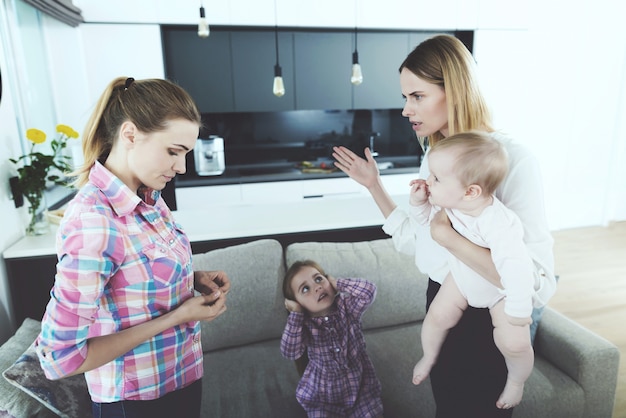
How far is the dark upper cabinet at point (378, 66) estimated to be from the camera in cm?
440

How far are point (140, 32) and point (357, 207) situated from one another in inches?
97.7

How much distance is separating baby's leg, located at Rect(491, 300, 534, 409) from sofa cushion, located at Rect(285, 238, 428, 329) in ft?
3.35

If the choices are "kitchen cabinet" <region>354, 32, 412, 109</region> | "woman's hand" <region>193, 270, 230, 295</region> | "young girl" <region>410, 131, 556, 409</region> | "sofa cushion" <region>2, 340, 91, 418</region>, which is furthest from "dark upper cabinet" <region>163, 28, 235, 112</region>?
"young girl" <region>410, 131, 556, 409</region>

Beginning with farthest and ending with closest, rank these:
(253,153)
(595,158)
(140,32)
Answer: (595,158)
(253,153)
(140,32)

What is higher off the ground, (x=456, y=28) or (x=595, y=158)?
(x=456, y=28)

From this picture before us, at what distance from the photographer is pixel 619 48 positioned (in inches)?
197

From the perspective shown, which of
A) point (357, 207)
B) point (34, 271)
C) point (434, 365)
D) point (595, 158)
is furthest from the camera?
point (595, 158)

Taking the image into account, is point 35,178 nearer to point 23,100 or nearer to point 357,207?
point 23,100

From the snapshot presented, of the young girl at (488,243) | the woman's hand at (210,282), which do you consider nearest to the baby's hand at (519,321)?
the young girl at (488,243)

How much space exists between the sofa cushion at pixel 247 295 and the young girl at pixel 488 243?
1033 millimetres

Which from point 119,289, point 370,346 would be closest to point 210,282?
point 119,289

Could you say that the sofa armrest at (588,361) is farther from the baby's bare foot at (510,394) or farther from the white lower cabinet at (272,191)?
A: the white lower cabinet at (272,191)

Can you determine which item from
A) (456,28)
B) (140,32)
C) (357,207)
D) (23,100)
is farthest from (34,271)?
(456,28)

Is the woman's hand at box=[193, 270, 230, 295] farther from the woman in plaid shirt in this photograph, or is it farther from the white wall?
the white wall
